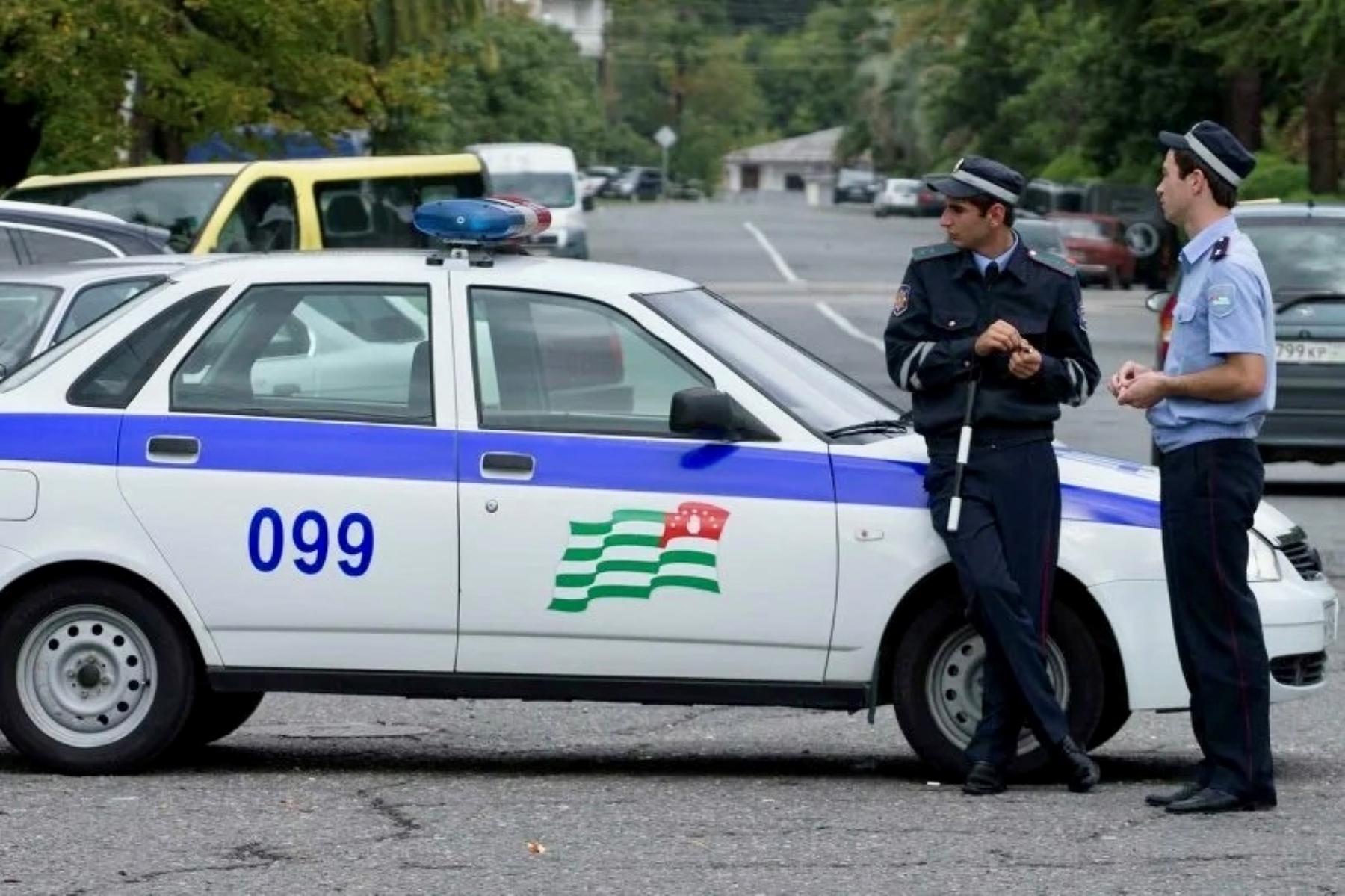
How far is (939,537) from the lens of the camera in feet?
26.3

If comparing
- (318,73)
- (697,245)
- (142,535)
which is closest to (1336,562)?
(142,535)

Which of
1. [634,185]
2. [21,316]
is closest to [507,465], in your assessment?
[21,316]

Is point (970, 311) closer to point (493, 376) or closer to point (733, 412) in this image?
point (733, 412)

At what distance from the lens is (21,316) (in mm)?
12766

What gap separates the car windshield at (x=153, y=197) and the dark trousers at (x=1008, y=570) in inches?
494

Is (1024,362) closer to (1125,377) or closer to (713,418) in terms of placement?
(1125,377)

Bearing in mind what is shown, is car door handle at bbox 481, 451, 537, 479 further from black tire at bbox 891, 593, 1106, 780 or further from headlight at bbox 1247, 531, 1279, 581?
headlight at bbox 1247, 531, 1279, 581

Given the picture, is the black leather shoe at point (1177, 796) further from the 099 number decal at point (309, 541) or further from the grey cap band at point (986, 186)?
the 099 number decal at point (309, 541)

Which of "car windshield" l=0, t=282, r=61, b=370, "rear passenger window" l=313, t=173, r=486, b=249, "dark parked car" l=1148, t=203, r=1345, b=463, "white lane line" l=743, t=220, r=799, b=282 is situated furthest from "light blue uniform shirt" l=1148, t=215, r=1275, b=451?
"white lane line" l=743, t=220, r=799, b=282

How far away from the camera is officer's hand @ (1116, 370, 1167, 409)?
7609 mm

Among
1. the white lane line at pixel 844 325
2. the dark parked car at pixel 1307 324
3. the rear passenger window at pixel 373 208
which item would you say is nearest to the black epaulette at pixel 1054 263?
the dark parked car at pixel 1307 324

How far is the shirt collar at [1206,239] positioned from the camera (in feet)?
25.2

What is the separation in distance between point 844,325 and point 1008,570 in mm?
30097

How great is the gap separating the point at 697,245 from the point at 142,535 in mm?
62668
